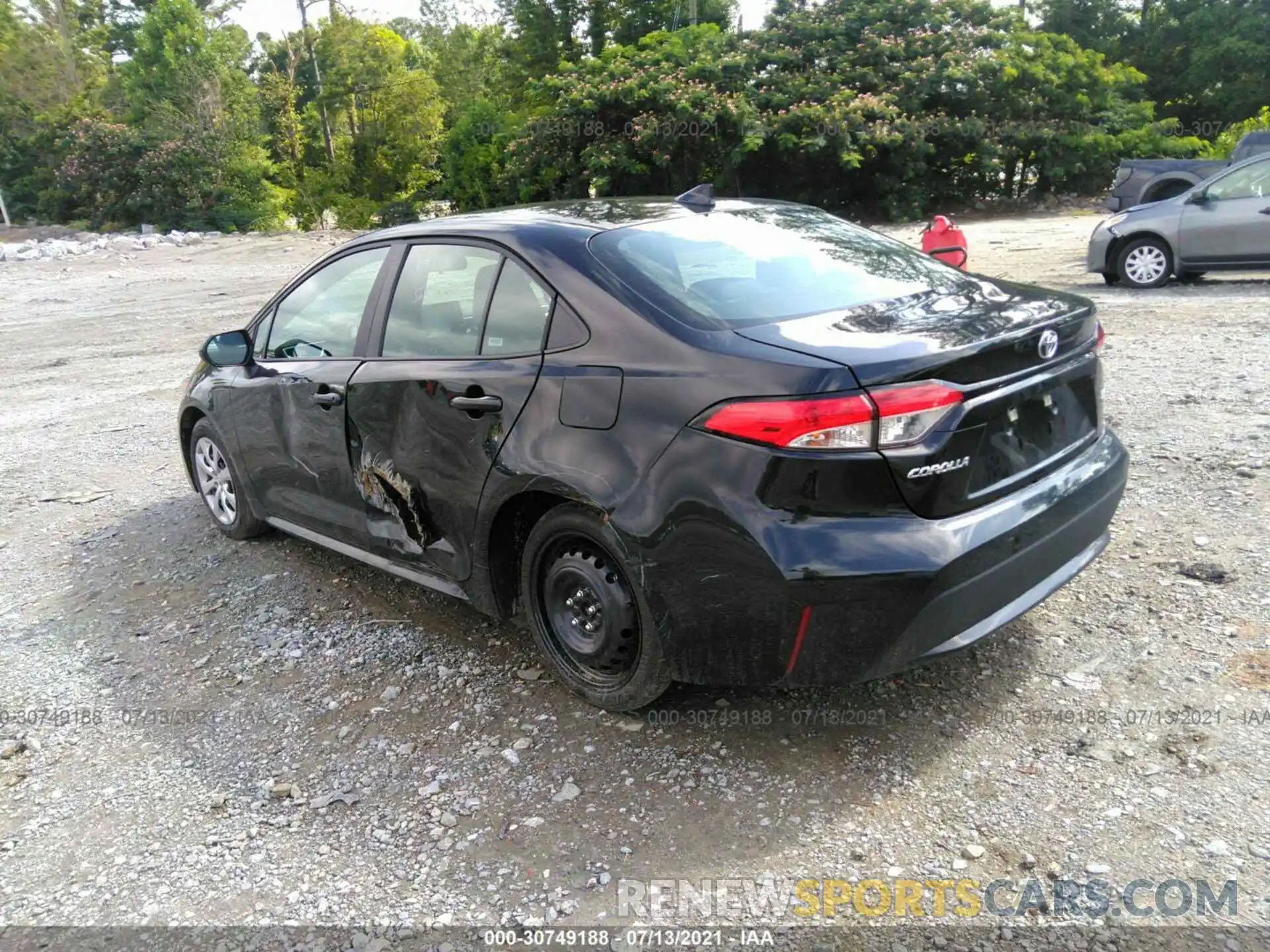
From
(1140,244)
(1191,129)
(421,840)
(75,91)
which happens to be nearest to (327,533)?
(421,840)

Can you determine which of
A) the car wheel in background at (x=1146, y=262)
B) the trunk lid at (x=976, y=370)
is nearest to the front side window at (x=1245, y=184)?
the car wheel in background at (x=1146, y=262)

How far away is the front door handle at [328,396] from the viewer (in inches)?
154

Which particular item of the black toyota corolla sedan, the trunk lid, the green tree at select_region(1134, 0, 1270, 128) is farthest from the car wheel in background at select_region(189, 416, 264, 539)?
the green tree at select_region(1134, 0, 1270, 128)

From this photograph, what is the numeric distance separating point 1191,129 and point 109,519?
1370 inches

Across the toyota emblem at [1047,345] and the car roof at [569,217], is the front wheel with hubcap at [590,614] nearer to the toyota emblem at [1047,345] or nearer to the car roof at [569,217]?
the car roof at [569,217]

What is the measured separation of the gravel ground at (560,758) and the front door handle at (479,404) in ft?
3.43

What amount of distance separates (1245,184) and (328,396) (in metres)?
10.3

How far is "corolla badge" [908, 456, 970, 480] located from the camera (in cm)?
258

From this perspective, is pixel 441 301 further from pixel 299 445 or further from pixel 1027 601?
pixel 1027 601


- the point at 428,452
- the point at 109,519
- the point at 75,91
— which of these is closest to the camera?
the point at 428,452

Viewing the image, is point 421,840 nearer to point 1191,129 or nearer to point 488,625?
point 488,625

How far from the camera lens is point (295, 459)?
4.28 m

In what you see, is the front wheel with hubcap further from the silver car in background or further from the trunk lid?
the silver car in background

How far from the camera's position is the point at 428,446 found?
3.50 m
